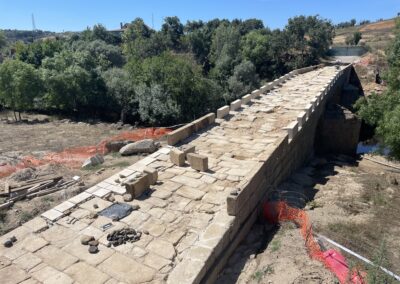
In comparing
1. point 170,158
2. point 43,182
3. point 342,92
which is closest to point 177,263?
point 170,158

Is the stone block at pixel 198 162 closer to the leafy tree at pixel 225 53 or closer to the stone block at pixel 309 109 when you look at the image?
the stone block at pixel 309 109

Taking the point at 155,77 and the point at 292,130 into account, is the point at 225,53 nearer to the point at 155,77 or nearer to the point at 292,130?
the point at 155,77

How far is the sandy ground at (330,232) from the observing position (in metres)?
5.89

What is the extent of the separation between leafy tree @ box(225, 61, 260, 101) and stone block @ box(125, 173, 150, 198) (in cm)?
2105

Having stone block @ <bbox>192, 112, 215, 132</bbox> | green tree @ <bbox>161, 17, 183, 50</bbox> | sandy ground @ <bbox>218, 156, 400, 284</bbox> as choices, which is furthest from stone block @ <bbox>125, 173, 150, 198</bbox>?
green tree @ <bbox>161, 17, 183, 50</bbox>

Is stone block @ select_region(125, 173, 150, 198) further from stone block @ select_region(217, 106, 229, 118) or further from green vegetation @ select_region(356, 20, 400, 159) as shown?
green vegetation @ select_region(356, 20, 400, 159)

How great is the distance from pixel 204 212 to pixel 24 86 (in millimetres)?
20613

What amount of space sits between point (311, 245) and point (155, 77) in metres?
17.7

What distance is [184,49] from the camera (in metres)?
48.2

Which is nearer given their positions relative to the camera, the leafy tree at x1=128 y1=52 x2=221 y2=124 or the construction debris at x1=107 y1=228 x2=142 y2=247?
the construction debris at x1=107 y1=228 x2=142 y2=247

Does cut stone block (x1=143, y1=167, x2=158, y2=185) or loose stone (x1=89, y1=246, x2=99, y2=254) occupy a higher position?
cut stone block (x1=143, y1=167, x2=158, y2=185)

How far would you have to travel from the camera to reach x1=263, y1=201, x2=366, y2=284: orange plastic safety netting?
552cm

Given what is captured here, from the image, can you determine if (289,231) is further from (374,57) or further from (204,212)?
(374,57)

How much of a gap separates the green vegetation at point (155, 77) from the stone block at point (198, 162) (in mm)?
11988
